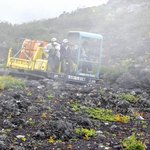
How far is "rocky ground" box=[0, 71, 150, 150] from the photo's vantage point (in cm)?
946

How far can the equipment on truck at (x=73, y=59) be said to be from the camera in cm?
2242

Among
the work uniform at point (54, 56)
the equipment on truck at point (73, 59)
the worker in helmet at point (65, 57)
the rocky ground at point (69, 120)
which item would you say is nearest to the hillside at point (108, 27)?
the equipment on truck at point (73, 59)

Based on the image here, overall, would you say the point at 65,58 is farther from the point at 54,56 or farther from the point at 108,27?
the point at 108,27

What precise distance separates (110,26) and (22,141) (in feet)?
96.0

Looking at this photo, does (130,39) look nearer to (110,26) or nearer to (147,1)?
(110,26)

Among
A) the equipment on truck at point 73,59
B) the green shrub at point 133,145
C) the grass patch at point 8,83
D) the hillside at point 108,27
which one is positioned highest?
the hillside at point 108,27

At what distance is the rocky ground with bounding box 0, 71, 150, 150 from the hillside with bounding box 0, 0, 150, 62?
558 inches

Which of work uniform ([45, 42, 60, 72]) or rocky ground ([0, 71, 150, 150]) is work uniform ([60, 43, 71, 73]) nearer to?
work uniform ([45, 42, 60, 72])

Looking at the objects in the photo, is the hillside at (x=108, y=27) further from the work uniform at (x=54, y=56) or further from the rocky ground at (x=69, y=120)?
the rocky ground at (x=69, y=120)

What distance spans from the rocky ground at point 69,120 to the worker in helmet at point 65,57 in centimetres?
676

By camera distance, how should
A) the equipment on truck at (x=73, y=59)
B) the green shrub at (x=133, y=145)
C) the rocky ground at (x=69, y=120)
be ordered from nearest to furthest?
1. the green shrub at (x=133, y=145)
2. the rocky ground at (x=69, y=120)
3. the equipment on truck at (x=73, y=59)

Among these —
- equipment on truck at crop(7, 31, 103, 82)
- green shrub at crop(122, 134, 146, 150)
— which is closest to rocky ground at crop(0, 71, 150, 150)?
green shrub at crop(122, 134, 146, 150)

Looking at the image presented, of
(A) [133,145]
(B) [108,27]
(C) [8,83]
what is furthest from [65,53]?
(B) [108,27]

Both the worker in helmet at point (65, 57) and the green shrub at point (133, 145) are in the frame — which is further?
the worker in helmet at point (65, 57)
